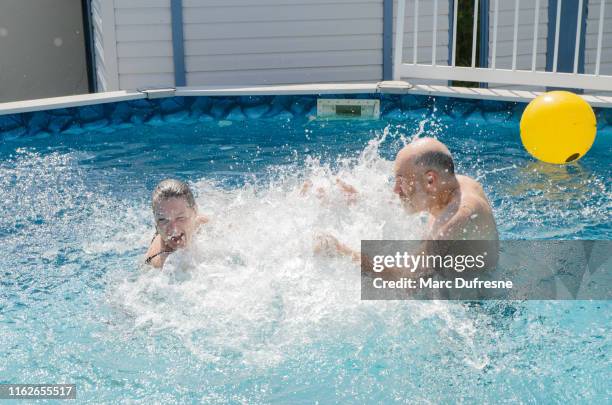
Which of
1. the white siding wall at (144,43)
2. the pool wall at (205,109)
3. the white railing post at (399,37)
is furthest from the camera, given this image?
the white siding wall at (144,43)

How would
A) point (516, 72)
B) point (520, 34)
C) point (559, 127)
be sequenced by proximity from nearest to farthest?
point (559, 127)
point (516, 72)
point (520, 34)

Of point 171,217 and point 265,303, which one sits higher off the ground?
point 171,217

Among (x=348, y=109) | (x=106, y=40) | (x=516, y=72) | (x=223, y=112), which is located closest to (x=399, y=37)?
(x=348, y=109)

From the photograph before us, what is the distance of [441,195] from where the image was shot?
3.95 m

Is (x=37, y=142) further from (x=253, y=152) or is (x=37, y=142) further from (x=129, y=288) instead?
(x=129, y=288)

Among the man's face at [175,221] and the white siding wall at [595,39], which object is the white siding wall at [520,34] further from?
the man's face at [175,221]

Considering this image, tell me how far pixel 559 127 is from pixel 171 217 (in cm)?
289

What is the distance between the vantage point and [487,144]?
25.1 feet

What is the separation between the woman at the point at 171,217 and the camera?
419cm

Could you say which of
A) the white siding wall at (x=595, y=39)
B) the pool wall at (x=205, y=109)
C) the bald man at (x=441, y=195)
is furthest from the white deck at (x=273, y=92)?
the bald man at (x=441, y=195)

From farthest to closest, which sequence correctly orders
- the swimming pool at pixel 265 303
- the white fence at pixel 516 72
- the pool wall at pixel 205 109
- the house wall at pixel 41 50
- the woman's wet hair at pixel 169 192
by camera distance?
1. the house wall at pixel 41 50
2. the pool wall at pixel 205 109
3. the white fence at pixel 516 72
4. the woman's wet hair at pixel 169 192
5. the swimming pool at pixel 265 303

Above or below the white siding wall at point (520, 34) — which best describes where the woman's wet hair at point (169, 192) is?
below

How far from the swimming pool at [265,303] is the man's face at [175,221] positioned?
11cm

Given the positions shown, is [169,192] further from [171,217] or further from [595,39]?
[595,39]
